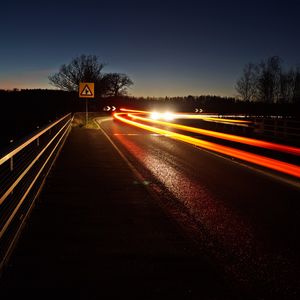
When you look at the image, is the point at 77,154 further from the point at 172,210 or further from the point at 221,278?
the point at 221,278

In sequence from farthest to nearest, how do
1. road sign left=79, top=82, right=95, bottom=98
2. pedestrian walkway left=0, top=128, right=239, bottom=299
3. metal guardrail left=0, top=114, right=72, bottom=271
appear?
road sign left=79, top=82, right=95, bottom=98 → metal guardrail left=0, top=114, right=72, bottom=271 → pedestrian walkway left=0, top=128, right=239, bottom=299

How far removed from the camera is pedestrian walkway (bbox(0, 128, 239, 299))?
4.33 meters

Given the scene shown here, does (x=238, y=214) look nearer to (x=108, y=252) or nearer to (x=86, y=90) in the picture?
(x=108, y=252)

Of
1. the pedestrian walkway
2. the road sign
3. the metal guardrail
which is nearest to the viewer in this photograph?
the pedestrian walkway

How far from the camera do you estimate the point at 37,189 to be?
8172 millimetres

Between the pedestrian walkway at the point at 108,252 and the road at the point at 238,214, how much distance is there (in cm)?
32

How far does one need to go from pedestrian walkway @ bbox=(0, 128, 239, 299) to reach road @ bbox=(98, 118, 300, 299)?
32cm

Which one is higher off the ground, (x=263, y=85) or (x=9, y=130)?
(x=263, y=85)

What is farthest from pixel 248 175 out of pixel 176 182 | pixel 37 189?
pixel 37 189

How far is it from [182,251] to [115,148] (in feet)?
43.8

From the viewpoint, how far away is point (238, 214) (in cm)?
738

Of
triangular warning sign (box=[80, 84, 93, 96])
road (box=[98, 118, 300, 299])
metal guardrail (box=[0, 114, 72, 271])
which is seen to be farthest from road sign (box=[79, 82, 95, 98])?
metal guardrail (box=[0, 114, 72, 271])

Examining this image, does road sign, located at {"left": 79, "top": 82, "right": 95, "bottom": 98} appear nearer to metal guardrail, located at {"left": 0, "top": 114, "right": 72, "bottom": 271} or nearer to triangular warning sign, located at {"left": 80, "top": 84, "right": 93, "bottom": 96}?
triangular warning sign, located at {"left": 80, "top": 84, "right": 93, "bottom": 96}

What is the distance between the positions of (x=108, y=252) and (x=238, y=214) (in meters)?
2.86
